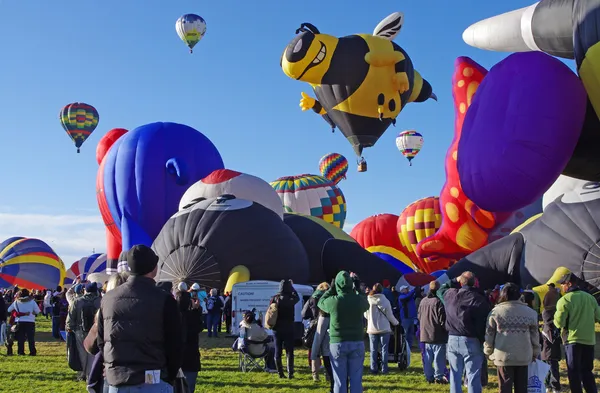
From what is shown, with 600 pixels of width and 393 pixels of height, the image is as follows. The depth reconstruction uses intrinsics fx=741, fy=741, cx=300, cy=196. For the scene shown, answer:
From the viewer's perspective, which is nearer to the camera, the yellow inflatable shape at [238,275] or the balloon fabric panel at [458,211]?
the yellow inflatable shape at [238,275]

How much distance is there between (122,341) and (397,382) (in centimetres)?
546

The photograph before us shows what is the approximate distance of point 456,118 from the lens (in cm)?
1911

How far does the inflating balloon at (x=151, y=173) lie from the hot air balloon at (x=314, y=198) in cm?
659

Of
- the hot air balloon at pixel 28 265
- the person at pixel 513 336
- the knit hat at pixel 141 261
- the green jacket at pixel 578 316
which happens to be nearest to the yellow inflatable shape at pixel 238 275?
the green jacket at pixel 578 316

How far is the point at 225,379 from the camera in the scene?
9047mm

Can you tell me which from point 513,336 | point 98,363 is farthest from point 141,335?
point 513,336

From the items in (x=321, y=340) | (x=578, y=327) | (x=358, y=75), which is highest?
(x=358, y=75)

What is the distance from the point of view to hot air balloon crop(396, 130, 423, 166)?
3381 centimetres

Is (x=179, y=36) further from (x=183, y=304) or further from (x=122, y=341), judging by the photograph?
(x=122, y=341)

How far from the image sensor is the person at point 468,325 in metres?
6.07

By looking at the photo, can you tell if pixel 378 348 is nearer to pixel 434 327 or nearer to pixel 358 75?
pixel 434 327

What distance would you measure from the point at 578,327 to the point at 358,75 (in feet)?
39.2

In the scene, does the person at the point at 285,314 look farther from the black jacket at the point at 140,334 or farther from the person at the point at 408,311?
the black jacket at the point at 140,334

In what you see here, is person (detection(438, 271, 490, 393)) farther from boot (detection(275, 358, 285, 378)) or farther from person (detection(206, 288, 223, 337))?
person (detection(206, 288, 223, 337))
